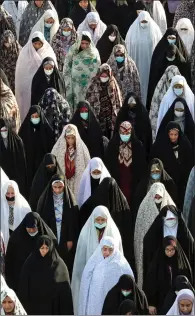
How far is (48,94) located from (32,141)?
74cm

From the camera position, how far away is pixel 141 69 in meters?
26.3

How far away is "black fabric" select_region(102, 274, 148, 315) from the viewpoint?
65.3 feet

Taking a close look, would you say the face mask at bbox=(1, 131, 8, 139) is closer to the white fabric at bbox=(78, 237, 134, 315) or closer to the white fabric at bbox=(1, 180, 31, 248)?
the white fabric at bbox=(1, 180, 31, 248)

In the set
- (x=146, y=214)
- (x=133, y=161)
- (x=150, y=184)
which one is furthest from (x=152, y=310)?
(x=133, y=161)

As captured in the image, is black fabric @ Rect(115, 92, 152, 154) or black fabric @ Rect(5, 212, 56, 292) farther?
black fabric @ Rect(115, 92, 152, 154)

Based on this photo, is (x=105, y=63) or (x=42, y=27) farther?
(x=42, y=27)

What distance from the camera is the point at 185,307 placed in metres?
19.7

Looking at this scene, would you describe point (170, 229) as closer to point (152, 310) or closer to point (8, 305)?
point (152, 310)

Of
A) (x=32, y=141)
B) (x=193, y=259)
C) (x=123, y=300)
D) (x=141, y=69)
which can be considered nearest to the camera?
(x=123, y=300)

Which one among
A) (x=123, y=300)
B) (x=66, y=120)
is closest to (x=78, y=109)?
(x=66, y=120)

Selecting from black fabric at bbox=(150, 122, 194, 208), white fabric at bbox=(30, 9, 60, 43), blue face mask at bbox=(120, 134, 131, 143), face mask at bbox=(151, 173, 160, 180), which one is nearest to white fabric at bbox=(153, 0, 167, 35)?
white fabric at bbox=(30, 9, 60, 43)

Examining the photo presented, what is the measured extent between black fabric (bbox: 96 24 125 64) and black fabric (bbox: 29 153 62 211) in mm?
3612

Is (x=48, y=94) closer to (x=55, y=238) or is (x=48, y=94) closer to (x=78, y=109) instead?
(x=78, y=109)

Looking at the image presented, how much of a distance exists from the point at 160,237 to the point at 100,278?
1062 millimetres
